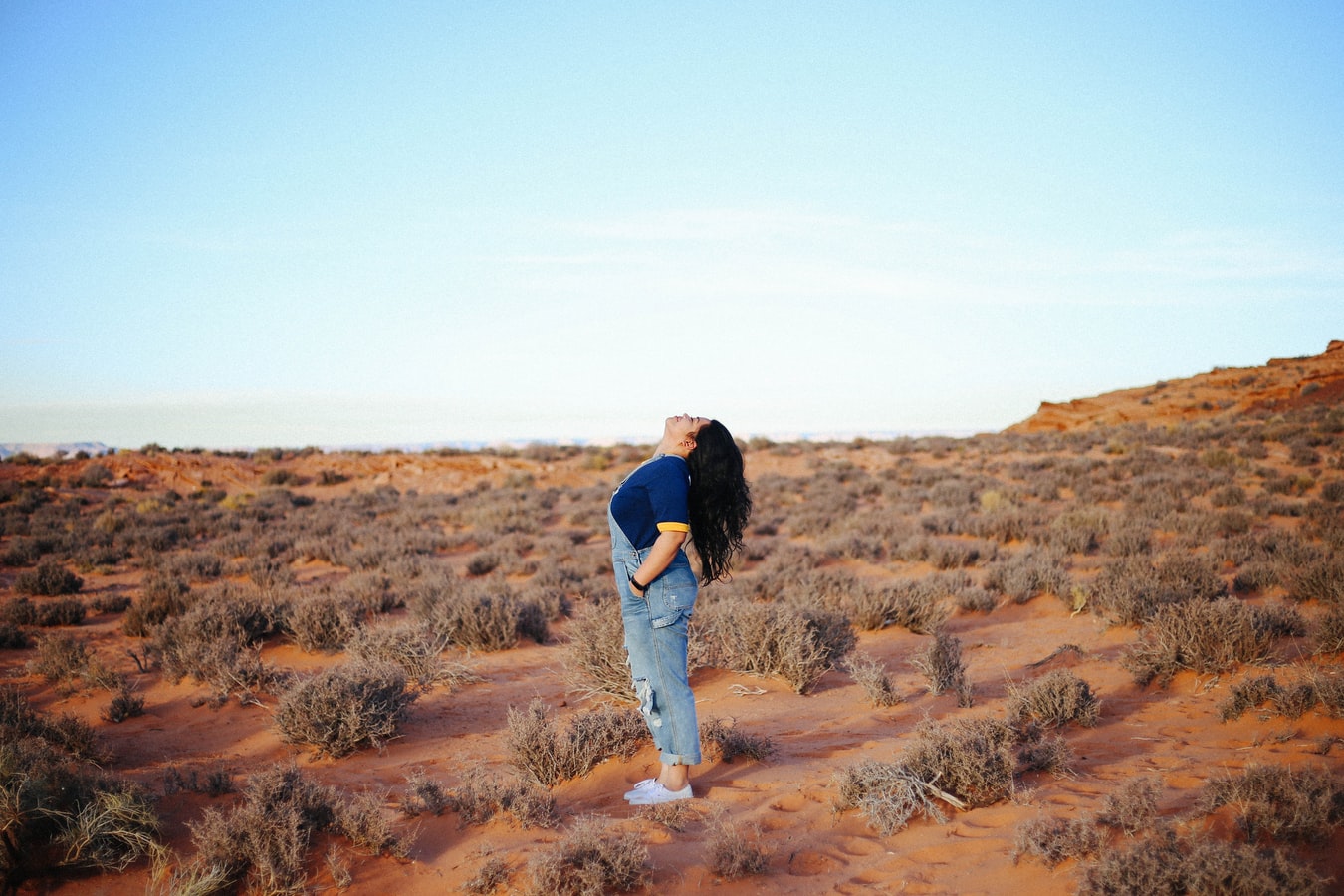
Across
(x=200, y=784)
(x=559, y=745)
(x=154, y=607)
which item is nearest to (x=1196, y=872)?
(x=559, y=745)

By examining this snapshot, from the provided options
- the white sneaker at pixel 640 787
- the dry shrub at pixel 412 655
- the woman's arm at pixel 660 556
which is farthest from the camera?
the dry shrub at pixel 412 655

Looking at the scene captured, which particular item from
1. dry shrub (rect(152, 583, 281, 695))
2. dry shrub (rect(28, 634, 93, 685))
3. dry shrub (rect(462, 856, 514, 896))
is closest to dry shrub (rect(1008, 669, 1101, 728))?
dry shrub (rect(462, 856, 514, 896))

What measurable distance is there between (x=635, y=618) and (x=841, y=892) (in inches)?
60.9

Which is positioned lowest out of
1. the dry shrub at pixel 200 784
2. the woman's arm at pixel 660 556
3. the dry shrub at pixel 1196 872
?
the dry shrub at pixel 200 784

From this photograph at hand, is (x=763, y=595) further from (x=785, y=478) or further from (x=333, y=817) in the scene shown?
(x=785, y=478)

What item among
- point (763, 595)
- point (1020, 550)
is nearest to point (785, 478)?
point (1020, 550)

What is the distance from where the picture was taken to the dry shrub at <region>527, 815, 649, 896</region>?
118 inches

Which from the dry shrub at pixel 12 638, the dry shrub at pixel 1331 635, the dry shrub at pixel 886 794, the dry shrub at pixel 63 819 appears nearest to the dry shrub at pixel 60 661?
the dry shrub at pixel 12 638

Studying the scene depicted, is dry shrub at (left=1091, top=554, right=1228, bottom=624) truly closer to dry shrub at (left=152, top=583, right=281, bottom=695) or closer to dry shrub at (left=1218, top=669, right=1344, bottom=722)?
dry shrub at (left=1218, top=669, right=1344, bottom=722)

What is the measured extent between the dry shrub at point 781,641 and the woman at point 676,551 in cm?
255

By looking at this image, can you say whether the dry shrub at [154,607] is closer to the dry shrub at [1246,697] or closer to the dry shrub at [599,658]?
the dry shrub at [599,658]

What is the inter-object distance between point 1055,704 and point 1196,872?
99.7 inches

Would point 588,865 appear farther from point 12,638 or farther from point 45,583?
point 45,583

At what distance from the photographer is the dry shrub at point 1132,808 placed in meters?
3.22
